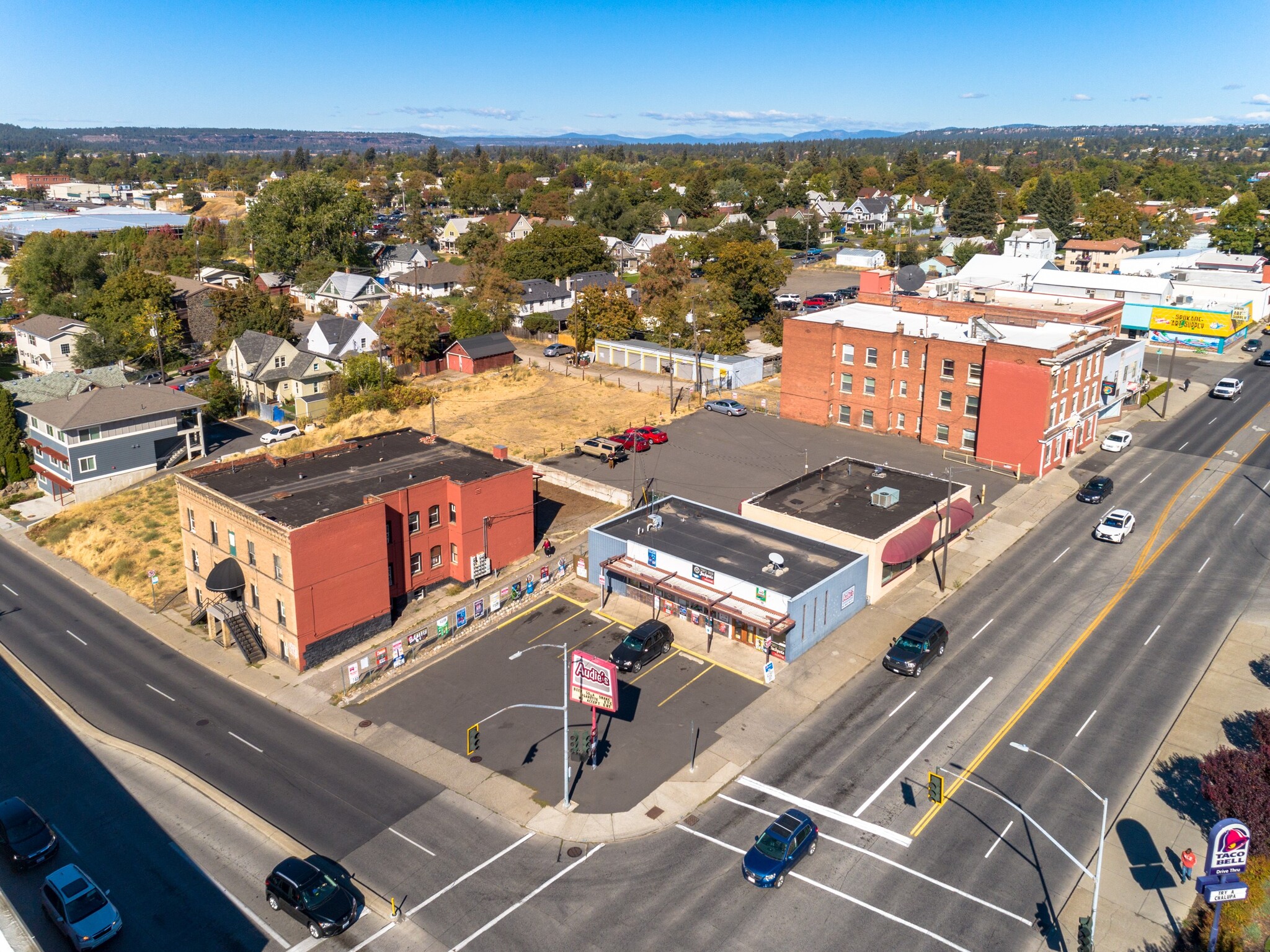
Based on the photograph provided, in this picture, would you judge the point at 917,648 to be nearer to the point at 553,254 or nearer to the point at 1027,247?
the point at 553,254

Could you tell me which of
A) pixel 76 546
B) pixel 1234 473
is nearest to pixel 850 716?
pixel 1234 473

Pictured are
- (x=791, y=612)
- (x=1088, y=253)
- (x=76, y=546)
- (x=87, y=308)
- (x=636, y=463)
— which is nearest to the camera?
(x=791, y=612)

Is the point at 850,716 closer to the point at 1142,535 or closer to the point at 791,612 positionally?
the point at 791,612

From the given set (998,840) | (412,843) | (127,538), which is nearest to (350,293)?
(127,538)

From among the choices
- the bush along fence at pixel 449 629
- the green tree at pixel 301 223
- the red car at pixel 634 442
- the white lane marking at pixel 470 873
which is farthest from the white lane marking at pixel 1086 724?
the green tree at pixel 301 223

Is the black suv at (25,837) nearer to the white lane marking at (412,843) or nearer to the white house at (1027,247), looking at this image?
the white lane marking at (412,843)

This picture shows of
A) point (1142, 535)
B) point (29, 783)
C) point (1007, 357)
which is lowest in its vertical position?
point (29, 783)
